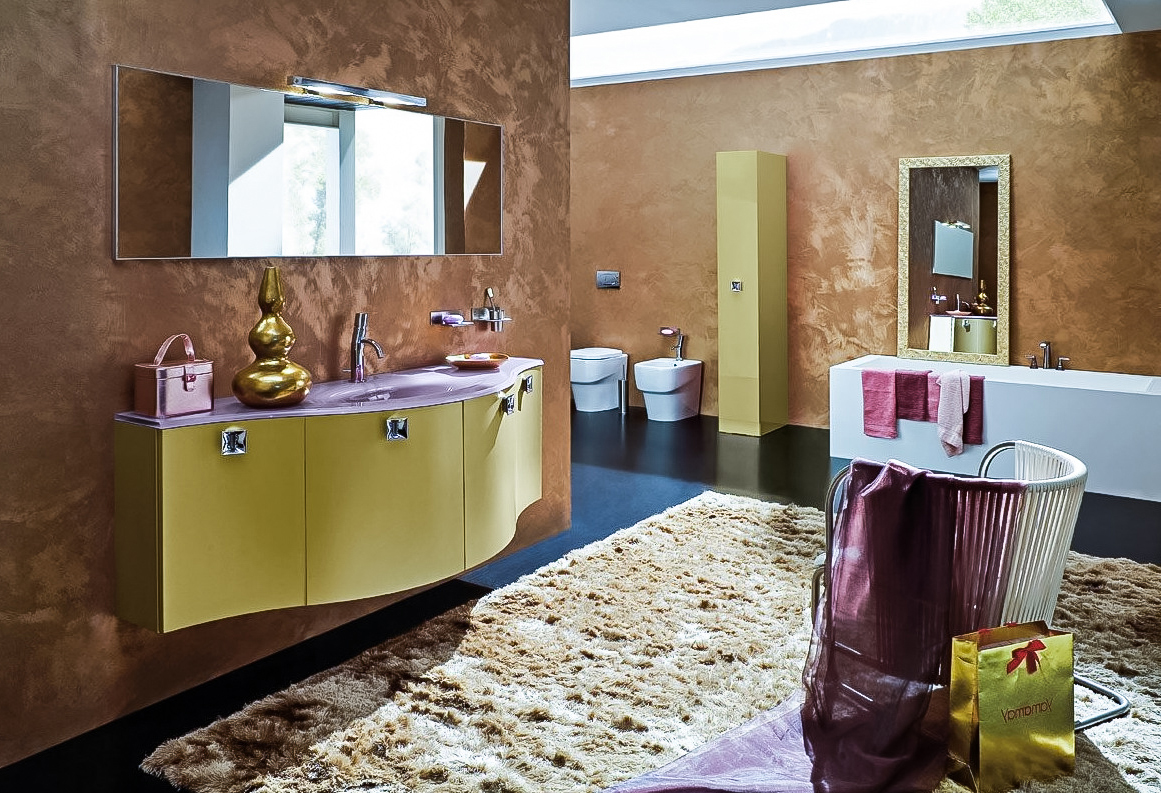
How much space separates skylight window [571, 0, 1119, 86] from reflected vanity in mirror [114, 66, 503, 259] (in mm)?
2903

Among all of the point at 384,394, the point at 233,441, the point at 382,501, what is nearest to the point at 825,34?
the point at 384,394

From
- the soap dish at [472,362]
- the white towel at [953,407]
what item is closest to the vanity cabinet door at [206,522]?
the soap dish at [472,362]

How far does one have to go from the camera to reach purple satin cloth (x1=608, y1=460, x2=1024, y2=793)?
2566mm

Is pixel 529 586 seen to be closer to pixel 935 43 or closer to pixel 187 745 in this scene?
pixel 187 745

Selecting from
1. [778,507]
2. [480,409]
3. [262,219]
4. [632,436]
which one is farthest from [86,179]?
[632,436]

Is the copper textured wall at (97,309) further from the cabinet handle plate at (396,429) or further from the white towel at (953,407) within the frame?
the white towel at (953,407)

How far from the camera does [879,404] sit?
603 centimetres

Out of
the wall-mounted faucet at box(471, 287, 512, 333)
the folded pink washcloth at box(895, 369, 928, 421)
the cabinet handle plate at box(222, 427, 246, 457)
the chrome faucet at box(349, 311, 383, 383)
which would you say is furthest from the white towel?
the cabinet handle plate at box(222, 427, 246, 457)

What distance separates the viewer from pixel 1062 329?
20.0 ft

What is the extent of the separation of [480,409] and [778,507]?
213 cm

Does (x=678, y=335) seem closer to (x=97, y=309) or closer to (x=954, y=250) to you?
(x=954, y=250)

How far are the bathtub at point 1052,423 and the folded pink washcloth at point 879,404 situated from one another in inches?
1.8

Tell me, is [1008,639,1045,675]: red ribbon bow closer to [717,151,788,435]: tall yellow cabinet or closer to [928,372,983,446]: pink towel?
[928,372,983,446]: pink towel

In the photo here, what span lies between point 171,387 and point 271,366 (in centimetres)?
30
